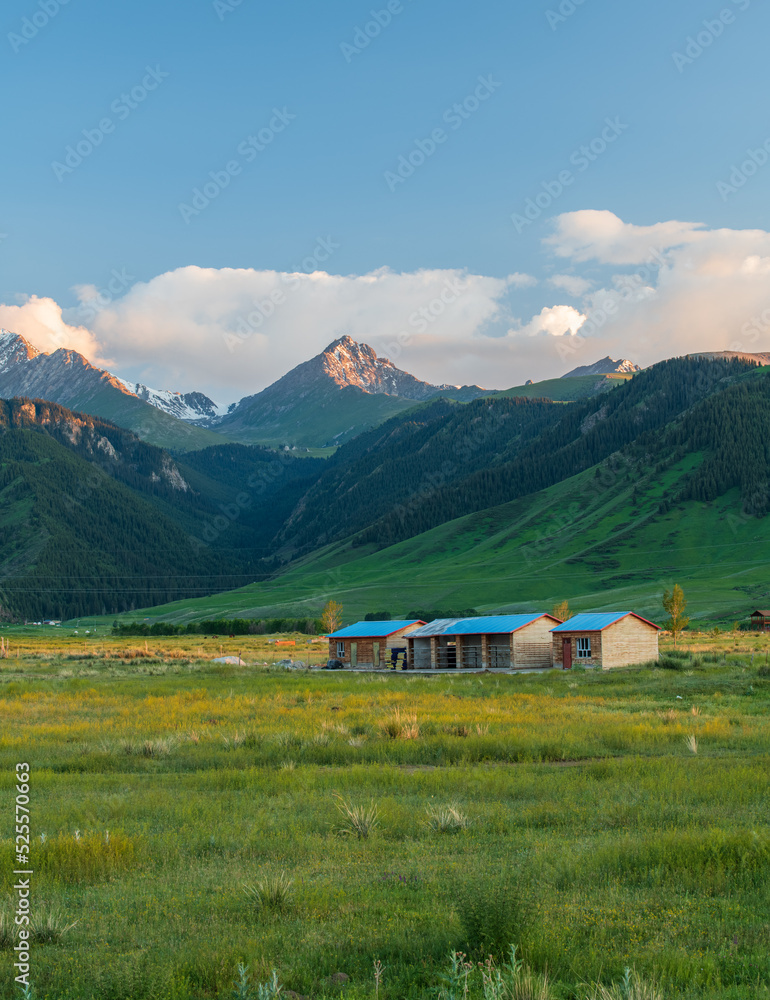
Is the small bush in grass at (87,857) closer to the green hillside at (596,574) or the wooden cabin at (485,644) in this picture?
the wooden cabin at (485,644)

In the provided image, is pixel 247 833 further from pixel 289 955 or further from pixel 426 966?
pixel 426 966

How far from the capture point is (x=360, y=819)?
11.8m

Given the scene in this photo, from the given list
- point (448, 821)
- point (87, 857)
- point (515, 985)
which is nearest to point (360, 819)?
point (448, 821)

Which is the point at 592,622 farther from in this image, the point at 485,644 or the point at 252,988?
the point at 252,988

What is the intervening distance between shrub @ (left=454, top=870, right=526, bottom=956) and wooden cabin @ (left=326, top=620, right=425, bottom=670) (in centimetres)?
5803

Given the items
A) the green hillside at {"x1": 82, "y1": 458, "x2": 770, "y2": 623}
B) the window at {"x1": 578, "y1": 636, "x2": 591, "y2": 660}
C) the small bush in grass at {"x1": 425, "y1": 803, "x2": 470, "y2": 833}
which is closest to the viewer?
the small bush in grass at {"x1": 425, "y1": 803, "x2": 470, "y2": 833}

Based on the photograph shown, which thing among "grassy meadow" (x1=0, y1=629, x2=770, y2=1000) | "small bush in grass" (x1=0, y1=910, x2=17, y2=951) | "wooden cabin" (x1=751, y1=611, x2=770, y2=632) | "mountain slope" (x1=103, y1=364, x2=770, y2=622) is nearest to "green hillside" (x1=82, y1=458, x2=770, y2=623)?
"mountain slope" (x1=103, y1=364, x2=770, y2=622)

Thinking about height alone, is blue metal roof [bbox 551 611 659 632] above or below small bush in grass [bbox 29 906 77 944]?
above

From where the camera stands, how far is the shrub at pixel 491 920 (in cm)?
718

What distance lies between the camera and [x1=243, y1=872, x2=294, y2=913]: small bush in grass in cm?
845

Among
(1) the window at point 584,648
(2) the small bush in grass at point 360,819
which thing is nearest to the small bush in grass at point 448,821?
(2) the small bush in grass at point 360,819

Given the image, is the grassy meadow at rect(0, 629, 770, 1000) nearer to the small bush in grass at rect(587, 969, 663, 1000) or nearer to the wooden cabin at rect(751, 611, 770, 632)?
the small bush in grass at rect(587, 969, 663, 1000)

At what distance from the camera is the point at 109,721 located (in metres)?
25.0

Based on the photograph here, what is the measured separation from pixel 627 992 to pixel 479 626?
A: 53.6m
